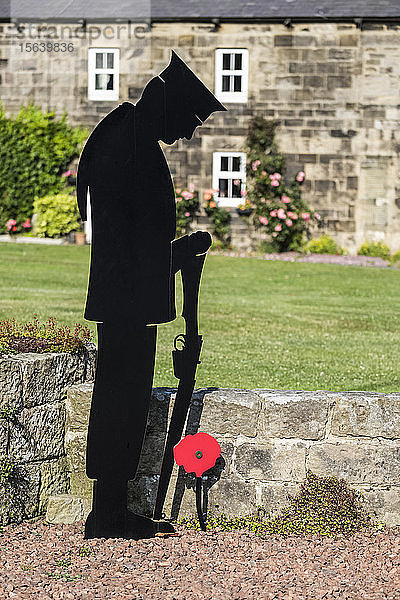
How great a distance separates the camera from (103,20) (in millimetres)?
19922

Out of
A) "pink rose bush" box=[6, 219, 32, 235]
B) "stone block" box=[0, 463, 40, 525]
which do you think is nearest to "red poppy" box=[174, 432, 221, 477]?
"stone block" box=[0, 463, 40, 525]

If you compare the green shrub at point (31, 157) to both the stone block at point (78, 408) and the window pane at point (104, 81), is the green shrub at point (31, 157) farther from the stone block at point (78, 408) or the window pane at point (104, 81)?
the stone block at point (78, 408)

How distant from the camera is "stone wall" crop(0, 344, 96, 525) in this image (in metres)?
4.68

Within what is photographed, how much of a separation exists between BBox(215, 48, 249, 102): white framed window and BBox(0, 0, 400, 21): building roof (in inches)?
29.8

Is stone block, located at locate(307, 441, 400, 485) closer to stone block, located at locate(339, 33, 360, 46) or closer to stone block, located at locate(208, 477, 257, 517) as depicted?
stone block, located at locate(208, 477, 257, 517)

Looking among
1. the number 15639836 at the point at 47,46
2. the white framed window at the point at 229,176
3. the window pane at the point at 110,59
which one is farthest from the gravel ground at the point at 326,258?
the number 15639836 at the point at 47,46

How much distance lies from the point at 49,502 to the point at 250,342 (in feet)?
15.2

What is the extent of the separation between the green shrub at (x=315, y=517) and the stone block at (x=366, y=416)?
0.30 m

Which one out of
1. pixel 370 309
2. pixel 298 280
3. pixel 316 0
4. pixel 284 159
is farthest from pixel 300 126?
pixel 370 309

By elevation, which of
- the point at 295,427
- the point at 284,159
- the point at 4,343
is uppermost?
the point at 284,159

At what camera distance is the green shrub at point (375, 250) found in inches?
749

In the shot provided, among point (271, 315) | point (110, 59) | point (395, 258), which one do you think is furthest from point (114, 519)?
point (110, 59)

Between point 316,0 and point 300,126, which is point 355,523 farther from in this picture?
point 316,0

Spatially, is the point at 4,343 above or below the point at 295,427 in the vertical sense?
above
